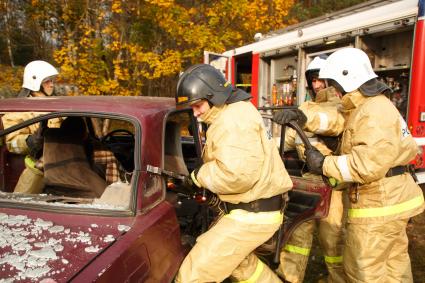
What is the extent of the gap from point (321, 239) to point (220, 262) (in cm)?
154

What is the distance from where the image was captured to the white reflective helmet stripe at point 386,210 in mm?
2475

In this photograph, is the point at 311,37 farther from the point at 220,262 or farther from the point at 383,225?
the point at 220,262

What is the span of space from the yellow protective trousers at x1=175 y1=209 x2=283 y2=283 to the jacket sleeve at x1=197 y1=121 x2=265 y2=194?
242mm

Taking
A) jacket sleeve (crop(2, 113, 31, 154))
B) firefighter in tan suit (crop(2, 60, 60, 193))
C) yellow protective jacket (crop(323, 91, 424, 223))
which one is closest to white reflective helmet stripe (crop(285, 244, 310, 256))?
yellow protective jacket (crop(323, 91, 424, 223))

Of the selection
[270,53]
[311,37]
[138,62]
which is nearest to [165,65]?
[138,62]

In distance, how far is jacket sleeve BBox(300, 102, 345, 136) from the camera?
2.94 m

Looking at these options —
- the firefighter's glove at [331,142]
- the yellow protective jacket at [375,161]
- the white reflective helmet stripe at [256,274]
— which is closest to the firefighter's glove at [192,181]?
the white reflective helmet stripe at [256,274]

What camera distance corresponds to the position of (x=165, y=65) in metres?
6.90

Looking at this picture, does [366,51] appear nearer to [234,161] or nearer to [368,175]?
[368,175]

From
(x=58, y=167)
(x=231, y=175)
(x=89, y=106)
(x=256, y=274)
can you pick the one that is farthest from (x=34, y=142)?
(x=256, y=274)

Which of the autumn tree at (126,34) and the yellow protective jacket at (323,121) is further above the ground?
the autumn tree at (126,34)

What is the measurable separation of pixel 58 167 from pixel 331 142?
88.7 inches

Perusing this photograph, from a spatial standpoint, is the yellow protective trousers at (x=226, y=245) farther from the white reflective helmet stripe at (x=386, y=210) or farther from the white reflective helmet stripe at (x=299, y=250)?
the white reflective helmet stripe at (x=299, y=250)

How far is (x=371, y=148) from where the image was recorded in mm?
2254
